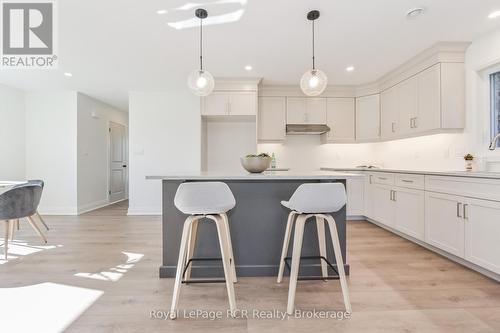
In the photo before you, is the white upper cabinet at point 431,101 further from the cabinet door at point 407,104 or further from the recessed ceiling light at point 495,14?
the recessed ceiling light at point 495,14

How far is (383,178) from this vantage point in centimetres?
390

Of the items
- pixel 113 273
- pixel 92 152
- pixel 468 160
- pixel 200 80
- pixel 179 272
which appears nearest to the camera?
pixel 179 272

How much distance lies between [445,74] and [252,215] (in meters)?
3.05

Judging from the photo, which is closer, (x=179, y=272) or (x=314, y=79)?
(x=179, y=272)

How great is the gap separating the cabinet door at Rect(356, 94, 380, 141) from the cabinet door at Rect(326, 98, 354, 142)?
0.12 m

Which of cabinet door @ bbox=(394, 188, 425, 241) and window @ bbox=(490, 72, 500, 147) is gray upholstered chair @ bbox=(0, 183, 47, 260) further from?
window @ bbox=(490, 72, 500, 147)

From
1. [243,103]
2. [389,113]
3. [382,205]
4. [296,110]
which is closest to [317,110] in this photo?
[296,110]

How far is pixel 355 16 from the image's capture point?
2574 mm

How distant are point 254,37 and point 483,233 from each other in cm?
296

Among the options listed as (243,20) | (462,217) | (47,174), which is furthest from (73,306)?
(47,174)

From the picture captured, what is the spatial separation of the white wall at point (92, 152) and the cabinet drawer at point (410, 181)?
5.66 m

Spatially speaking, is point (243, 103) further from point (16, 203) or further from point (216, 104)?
point (16, 203)

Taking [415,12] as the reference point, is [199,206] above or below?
below

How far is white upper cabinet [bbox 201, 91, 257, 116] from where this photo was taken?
4578 mm
